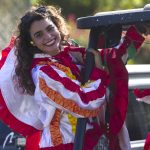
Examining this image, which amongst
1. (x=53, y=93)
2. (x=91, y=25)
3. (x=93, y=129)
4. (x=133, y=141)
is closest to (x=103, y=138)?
(x=93, y=129)

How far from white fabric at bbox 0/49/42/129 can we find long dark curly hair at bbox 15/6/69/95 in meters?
0.08

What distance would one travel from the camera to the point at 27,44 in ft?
15.3

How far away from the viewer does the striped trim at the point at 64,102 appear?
4.39 meters

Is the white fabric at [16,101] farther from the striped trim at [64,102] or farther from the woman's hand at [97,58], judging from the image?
the woman's hand at [97,58]

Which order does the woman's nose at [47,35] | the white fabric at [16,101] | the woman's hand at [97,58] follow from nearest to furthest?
the woman's hand at [97,58] < the woman's nose at [47,35] < the white fabric at [16,101]

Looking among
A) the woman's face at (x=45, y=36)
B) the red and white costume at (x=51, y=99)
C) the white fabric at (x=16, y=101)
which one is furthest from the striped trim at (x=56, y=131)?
the woman's face at (x=45, y=36)

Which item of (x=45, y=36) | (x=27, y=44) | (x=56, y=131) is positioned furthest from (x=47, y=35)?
(x=56, y=131)

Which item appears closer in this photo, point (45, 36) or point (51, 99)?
point (51, 99)

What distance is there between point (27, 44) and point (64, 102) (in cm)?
44

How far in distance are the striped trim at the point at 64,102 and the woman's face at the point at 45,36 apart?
204 mm

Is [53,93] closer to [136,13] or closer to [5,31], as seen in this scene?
[136,13]

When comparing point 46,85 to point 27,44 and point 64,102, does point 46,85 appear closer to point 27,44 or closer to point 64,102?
point 64,102

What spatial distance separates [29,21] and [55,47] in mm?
211

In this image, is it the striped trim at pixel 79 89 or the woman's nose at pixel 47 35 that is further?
the woman's nose at pixel 47 35
